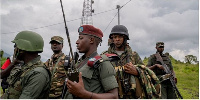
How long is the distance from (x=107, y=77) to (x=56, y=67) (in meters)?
2.66

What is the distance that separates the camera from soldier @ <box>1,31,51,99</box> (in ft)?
7.45

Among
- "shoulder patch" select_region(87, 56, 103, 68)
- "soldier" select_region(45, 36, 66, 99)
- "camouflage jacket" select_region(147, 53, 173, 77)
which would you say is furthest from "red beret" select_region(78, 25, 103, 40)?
"camouflage jacket" select_region(147, 53, 173, 77)

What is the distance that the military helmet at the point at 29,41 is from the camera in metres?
2.51

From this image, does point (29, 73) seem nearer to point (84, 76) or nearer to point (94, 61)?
point (84, 76)

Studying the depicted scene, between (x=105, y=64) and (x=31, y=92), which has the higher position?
(x=105, y=64)

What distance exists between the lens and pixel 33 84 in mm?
2254

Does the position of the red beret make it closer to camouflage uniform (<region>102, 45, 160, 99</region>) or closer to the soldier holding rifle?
camouflage uniform (<region>102, 45, 160, 99</region>)

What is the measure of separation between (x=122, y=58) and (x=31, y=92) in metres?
1.83

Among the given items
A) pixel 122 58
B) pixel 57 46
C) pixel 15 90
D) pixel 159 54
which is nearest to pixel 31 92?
pixel 15 90

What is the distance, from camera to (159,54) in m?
6.19

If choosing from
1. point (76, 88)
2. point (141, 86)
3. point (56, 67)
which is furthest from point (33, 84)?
point (56, 67)

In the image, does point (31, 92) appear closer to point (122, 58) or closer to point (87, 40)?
point (87, 40)

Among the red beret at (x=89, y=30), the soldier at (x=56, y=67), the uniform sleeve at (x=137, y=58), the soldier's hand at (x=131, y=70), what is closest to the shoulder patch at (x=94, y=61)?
the red beret at (x=89, y=30)

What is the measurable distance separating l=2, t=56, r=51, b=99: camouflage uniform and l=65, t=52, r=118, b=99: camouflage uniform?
13.4 inches
